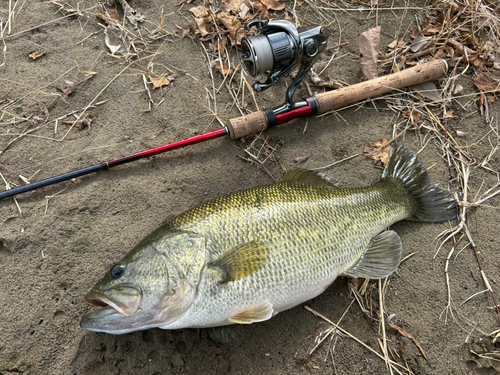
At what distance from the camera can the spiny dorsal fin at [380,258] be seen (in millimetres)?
2693

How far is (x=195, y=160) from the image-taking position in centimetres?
319

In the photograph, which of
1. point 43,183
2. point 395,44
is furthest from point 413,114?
point 43,183

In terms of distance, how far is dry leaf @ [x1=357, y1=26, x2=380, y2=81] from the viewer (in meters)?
3.56

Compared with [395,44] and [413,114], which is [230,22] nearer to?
[395,44]

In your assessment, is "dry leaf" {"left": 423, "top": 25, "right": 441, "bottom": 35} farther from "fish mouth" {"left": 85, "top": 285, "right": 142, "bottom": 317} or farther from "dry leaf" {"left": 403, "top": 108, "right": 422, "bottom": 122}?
"fish mouth" {"left": 85, "top": 285, "right": 142, "bottom": 317}

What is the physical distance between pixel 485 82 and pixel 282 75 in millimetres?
2509

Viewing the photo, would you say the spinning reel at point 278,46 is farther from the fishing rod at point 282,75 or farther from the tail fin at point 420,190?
the tail fin at point 420,190

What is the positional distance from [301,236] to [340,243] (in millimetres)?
360

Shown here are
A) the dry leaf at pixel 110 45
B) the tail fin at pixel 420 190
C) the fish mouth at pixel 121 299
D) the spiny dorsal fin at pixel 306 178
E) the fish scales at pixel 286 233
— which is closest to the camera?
the fish mouth at pixel 121 299

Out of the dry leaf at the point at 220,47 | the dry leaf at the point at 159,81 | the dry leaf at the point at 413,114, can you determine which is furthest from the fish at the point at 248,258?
the dry leaf at the point at 220,47

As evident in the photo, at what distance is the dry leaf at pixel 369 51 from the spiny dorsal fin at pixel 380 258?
6.02 feet

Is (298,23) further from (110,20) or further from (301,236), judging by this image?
(301,236)

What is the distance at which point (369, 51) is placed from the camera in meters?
3.58

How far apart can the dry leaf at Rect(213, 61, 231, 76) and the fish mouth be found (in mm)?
2400
